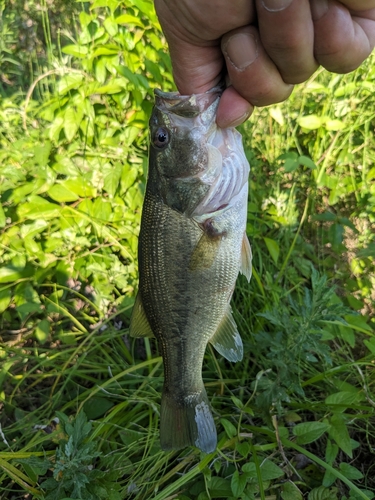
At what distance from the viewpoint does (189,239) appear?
161 centimetres

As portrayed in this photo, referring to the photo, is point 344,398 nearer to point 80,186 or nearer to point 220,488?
point 220,488

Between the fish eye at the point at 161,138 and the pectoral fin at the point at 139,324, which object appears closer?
the fish eye at the point at 161,138

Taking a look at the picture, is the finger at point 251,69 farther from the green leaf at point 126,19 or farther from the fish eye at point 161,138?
the green leaf at point 126,19

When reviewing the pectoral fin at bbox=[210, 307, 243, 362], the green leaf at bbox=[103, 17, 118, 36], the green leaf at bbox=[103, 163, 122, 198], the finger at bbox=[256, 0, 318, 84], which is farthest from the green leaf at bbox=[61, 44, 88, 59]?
the pectoral fin at bbox=[210, 307, 243, 362]

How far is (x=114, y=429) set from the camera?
7.36 feet

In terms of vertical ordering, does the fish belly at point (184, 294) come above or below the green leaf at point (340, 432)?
above

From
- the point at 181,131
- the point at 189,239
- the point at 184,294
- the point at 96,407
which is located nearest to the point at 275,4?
the point at 181,131

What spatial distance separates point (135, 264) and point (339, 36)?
81.1 inches

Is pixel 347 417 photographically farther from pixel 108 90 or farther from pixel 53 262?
pixel 108 90

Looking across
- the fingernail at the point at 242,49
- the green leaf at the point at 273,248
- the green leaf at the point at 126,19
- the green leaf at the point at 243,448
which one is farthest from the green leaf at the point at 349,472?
the green leaf at the point at 126,19

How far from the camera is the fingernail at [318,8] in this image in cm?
115

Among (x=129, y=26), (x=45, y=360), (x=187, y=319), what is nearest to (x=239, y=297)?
(x=187, y=319)

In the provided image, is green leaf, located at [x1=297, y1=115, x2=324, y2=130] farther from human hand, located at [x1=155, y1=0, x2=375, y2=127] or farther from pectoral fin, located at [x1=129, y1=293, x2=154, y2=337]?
pectoral fin, located at [x1=129, y1=293, x2=154, y2=337]

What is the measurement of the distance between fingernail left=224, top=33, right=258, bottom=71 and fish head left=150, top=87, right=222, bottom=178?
0.67 ft
